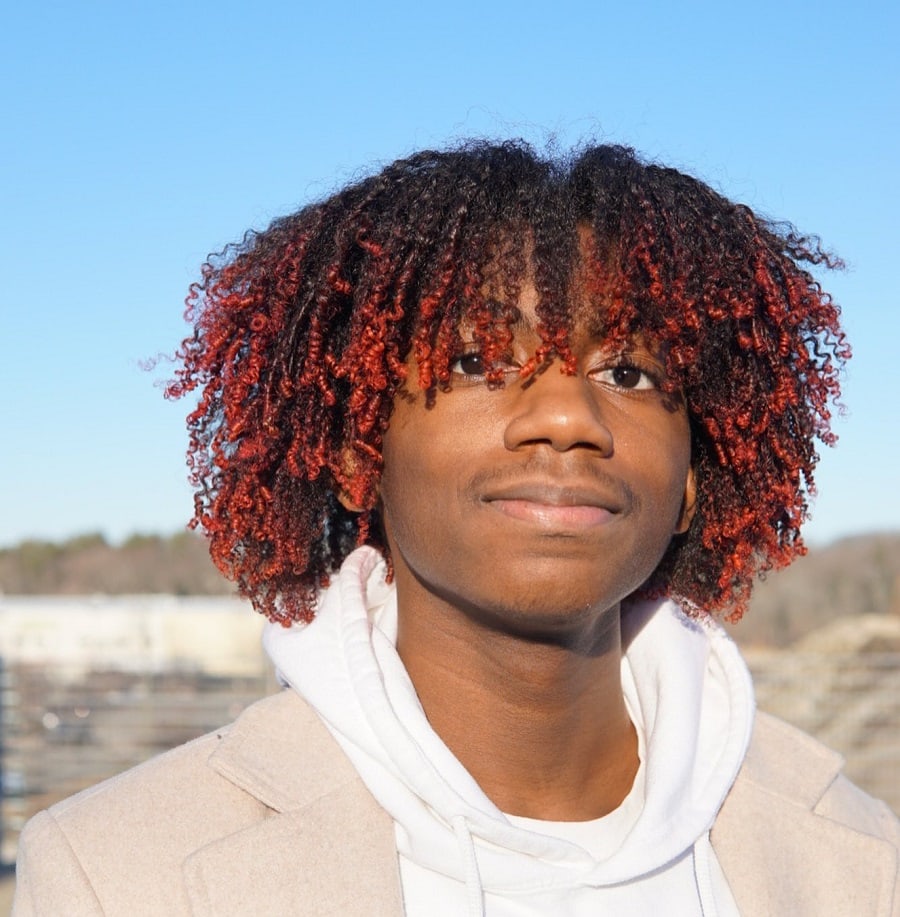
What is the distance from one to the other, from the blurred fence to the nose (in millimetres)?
9373

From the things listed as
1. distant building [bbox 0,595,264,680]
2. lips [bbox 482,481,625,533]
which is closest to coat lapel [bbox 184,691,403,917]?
lips [bbox 482,481,625,533]

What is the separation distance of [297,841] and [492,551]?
0.64m

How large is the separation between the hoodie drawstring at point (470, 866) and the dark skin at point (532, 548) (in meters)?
0.23

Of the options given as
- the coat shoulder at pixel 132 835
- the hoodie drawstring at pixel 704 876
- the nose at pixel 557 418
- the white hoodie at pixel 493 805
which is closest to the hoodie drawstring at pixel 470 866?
the white hoodie at pixel 493 805

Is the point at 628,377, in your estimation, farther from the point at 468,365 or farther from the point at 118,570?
the point at 118,570

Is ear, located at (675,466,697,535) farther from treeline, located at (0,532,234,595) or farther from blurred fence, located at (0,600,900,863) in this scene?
treeline, located at (0,532,234,595)

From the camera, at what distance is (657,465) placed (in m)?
2.35

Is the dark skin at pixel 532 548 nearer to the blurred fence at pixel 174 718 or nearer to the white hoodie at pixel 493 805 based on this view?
the white hoodie at pixel 493 805

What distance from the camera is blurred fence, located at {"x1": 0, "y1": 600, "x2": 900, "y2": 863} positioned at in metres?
11.6

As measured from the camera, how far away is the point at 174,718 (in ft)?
38.4

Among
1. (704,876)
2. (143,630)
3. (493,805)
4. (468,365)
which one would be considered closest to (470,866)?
(493,805)

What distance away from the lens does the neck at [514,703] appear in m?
2.43

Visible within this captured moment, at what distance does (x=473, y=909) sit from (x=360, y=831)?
0.82 feet

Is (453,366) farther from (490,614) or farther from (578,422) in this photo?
(490,614)
